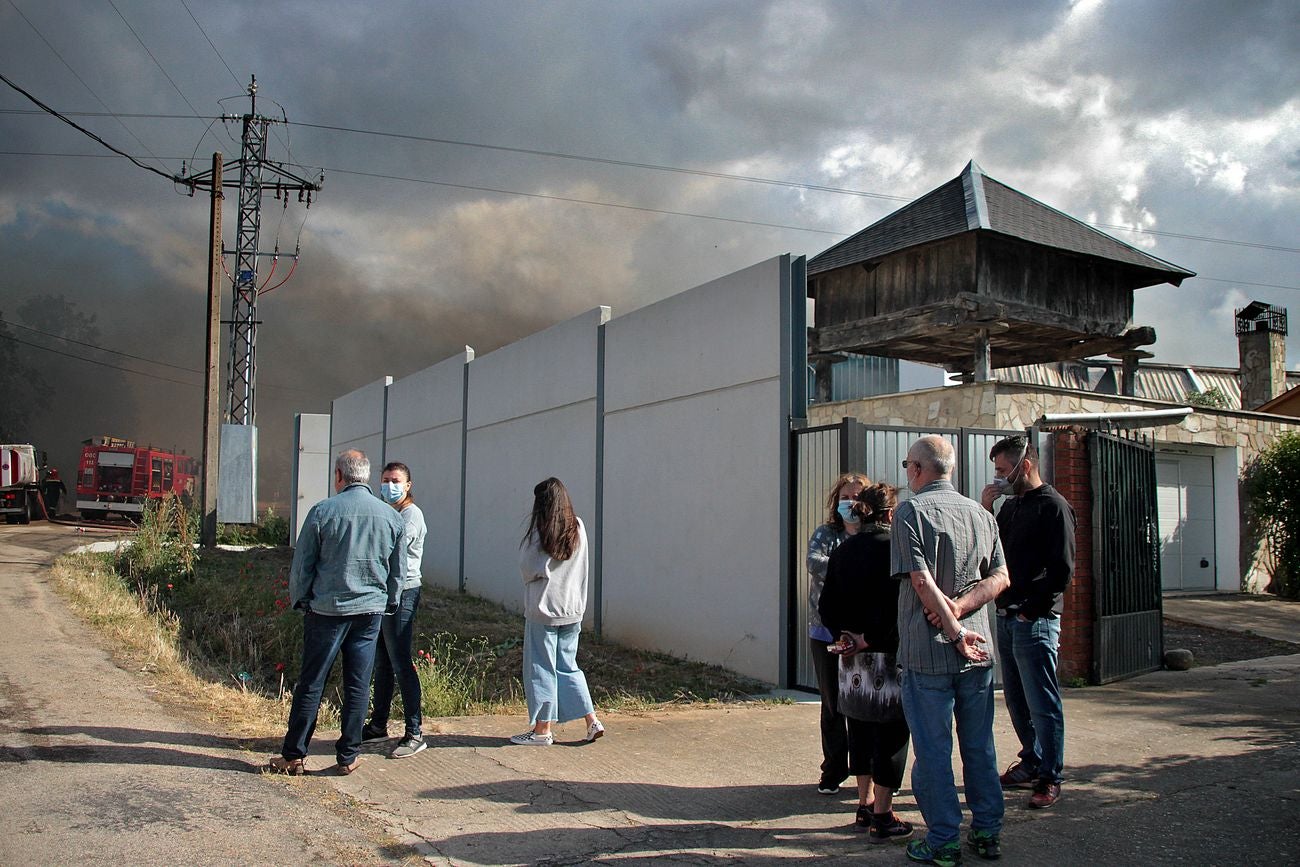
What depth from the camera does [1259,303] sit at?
92.5 feet

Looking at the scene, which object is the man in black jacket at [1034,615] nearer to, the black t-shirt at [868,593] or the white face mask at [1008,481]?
the white face mask at [1008,481]

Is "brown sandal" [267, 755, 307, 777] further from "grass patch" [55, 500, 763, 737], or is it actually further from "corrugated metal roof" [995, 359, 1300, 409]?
"corrugated metal roof" [995, 359, 1300, 409]

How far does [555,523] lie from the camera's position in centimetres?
605

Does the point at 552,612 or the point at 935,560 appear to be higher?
the point at 935,560

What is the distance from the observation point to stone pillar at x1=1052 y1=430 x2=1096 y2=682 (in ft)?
27.7

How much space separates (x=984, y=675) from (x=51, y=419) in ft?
233

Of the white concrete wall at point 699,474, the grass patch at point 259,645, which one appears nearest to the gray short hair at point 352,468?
the grass patch at point 259,645

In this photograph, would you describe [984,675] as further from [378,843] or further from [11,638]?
[11,638]

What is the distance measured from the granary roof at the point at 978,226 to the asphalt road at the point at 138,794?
13.1m

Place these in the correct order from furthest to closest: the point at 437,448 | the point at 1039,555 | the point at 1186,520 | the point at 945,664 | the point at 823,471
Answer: the point at 437,448 < the point at 1186,520 < the point at 823,471 < the point at 1039,555 < the point at 945,664

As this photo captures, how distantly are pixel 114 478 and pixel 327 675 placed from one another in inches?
1378

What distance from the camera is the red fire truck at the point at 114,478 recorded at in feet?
115

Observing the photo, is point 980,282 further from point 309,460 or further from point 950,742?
point 309,460

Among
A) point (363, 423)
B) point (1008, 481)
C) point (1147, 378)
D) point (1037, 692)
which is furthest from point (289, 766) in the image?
point (1147, 378)
